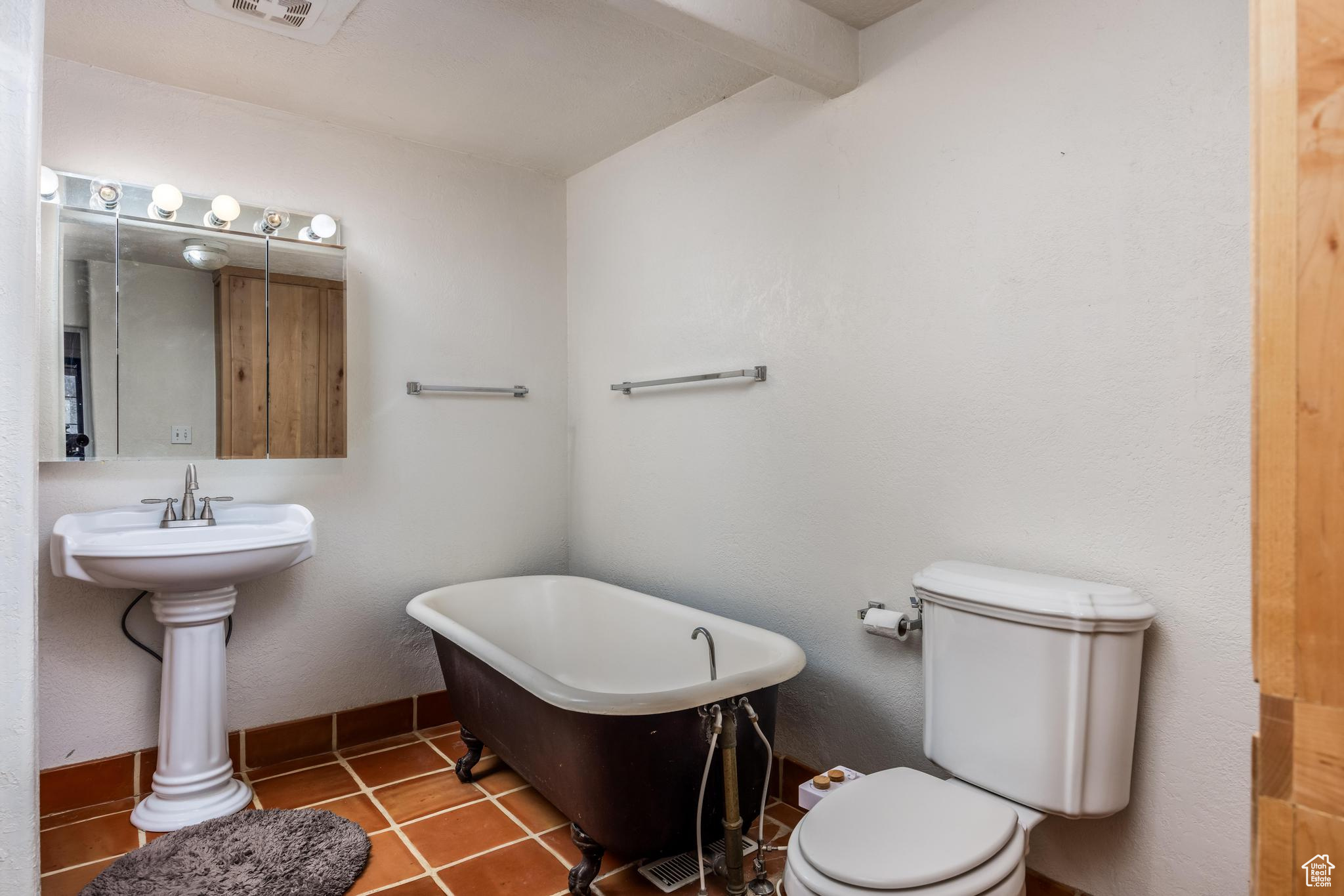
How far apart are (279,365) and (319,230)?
0.48m

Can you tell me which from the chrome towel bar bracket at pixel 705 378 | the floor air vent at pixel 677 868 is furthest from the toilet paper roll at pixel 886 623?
the chrome towel bar bracket at pixel 705 378

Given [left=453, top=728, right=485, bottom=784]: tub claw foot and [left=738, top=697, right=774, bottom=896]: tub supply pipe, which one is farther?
[left=453, top=728, right=485, bottom=784]: tub claw foot

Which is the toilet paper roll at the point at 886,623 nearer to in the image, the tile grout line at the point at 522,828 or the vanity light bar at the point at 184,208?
the tile grout line at the point at 522,828

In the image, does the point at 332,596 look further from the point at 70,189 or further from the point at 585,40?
the point at 585,40

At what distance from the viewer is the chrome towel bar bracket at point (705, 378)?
7.61 ft

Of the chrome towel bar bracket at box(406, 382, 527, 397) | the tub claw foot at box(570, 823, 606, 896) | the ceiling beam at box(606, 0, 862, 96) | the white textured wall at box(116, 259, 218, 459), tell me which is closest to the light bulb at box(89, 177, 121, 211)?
the white textured wall at box(116, 259, 218, 459)

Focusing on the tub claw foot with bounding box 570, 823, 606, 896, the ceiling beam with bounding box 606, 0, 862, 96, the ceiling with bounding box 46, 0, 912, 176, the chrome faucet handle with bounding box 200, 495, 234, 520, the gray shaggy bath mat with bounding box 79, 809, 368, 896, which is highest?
the ceiling with bounding box 46, 0, 912, 176

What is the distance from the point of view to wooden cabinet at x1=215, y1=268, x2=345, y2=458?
243 centimetres

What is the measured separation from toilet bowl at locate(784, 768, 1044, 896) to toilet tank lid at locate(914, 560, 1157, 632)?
0.36 m

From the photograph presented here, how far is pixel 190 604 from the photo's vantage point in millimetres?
2148

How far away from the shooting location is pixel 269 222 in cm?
247

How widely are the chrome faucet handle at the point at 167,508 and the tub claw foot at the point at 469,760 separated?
1111mm

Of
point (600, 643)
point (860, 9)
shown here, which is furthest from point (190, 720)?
point (860, 9)

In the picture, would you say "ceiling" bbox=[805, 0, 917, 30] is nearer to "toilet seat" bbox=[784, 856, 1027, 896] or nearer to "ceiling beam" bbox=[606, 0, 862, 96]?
"ceiling beam" bbox=[606, 0, 862, 96]
